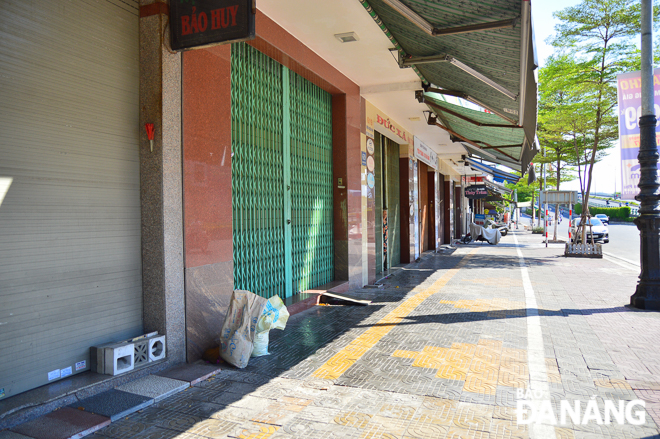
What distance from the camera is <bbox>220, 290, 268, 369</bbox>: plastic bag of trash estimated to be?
3917 millimetres

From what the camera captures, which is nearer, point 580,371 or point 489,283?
point 580,371

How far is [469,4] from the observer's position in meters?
3.90

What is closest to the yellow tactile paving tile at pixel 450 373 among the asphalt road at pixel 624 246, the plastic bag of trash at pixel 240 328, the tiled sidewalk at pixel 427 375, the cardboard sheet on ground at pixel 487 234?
the tiled sidewalk at pixel 427 375

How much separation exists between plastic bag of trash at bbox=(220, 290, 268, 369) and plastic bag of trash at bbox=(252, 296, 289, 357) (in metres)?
0.05

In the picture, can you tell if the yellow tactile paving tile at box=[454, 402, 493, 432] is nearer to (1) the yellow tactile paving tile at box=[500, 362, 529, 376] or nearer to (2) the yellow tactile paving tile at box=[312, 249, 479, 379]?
(1) the yellow tactile paving tile at box=[500, 362, 529, 376]

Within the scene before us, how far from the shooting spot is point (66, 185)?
3273 mm

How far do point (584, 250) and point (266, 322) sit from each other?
12807 millimetres

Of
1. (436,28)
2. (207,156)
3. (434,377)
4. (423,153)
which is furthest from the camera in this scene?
(423,153)

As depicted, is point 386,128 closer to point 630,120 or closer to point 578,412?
point 630,120

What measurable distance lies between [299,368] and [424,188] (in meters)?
14.3

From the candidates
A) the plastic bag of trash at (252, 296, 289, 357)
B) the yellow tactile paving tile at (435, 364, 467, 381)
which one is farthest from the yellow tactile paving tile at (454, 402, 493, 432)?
the plastic bag of trash at (252, 296, 289, 357)

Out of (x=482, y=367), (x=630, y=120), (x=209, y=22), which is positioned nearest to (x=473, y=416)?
(x=482, y=367)

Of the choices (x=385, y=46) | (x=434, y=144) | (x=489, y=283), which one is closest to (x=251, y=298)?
(x=385, y=46)

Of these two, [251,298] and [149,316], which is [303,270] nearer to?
[251,298]
